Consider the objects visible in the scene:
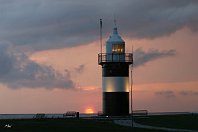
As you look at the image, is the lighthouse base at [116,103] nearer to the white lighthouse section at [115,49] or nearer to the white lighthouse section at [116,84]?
the white lighthouse section at [116,84]

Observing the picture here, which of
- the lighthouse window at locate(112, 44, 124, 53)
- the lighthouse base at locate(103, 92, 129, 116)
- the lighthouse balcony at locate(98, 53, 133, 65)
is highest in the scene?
the lighthouse window at locate(112, 44, 124, 53)

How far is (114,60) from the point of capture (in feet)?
233

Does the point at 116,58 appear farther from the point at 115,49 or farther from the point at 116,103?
the point at 116,103

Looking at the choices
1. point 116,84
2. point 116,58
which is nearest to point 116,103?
point 116,84

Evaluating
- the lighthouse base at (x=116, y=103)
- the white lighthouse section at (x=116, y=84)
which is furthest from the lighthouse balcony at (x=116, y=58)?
the lighthouse base at (x=116, y=103)

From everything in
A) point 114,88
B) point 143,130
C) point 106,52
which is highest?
point 106,52

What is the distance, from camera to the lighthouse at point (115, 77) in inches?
2763

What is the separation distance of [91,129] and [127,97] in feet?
69.7

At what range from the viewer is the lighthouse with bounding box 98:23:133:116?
70.2 meters

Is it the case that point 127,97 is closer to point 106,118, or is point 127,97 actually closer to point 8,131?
point 106,118

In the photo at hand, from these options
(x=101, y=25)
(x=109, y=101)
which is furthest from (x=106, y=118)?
(x=101, y=25)

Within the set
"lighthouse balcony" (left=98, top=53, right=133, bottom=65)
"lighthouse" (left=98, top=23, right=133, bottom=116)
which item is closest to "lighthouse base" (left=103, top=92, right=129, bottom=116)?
"lighthouse" (left=98, top=23, right=133, bottom=116)

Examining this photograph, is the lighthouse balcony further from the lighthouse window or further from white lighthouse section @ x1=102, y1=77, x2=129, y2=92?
white lighthouse section @ x1=102, y1=77, x2=129, y2=92

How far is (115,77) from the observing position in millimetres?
70438
